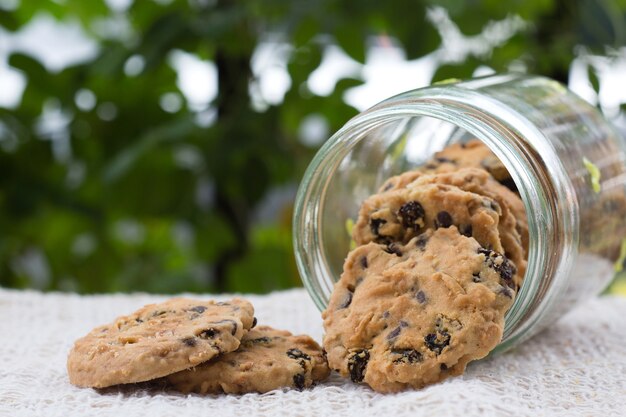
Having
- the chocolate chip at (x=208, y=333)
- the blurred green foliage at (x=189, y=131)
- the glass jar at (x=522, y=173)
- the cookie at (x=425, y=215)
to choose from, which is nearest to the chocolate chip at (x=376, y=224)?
the cookie at (x=425, y=215)

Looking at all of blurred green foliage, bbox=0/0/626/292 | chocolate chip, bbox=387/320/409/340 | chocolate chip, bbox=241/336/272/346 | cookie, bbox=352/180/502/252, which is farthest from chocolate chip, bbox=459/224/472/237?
blurred green foliage, bbox=0/0/626/292

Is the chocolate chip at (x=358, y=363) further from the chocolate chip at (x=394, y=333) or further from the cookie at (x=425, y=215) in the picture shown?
the cookie at (x=425, y=215)

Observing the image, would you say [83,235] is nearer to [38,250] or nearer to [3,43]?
[38,250]

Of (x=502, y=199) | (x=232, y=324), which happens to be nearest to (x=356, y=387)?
(x=232, y=324)

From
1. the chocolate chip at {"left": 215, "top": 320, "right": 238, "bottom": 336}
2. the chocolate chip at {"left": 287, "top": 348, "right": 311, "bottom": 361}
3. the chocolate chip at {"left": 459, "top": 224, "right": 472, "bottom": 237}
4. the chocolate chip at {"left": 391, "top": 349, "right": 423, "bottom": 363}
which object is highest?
the chocolate chip at {"left": 459, "top": 224, "right": 472, "bottom": 237}

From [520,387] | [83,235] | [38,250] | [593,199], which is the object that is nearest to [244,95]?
[83,235]

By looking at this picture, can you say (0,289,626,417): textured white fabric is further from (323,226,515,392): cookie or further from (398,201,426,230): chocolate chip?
(398,201,426,230): chocolate chip
